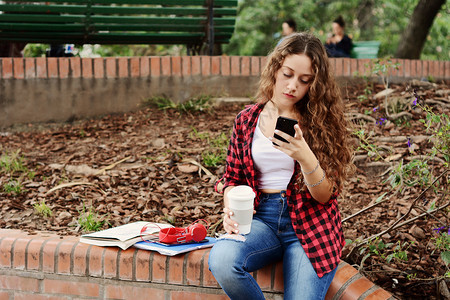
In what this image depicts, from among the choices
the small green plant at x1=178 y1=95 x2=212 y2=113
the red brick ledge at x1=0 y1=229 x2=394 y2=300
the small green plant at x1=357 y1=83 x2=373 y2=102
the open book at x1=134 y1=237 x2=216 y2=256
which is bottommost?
the red brick ledge at x1=0 y1=229 x2=394 y2=300

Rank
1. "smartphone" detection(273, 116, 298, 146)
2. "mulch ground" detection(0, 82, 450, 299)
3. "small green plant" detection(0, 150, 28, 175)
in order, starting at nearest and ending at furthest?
"smartphone" detection(273, 116, 298, 146)
"mulch ground" detection(0, 82, 450, 299)
"small green plant" detection(0, 150, 28, 175)

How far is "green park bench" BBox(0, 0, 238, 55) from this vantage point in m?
4.55

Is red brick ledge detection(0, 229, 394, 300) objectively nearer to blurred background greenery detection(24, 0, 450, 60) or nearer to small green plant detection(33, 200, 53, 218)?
small green plant detection(33, 200, 53, 218)

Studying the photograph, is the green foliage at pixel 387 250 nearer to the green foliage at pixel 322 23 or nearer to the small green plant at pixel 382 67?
the small green plant at pixel 382 67

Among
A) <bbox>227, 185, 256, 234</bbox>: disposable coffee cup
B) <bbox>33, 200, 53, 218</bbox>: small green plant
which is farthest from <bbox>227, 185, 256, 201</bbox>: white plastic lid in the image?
<bbox>33, 200, 53, 218</bbox>: small green plant

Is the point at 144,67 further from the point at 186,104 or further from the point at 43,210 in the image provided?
the point at 43,210

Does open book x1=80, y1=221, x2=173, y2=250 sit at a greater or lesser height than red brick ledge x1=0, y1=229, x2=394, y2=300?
greater

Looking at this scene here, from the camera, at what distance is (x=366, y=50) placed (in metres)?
6.18

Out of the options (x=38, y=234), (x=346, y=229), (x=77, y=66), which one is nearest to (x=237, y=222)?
(x=346, y=229)

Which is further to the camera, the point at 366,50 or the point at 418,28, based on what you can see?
the point at 418,28

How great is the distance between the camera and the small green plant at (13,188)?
326cm

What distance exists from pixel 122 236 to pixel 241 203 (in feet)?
2.43

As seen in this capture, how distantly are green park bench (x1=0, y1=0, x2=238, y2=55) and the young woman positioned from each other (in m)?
2.68

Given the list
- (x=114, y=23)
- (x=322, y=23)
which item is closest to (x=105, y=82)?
(x=114, y=23)
